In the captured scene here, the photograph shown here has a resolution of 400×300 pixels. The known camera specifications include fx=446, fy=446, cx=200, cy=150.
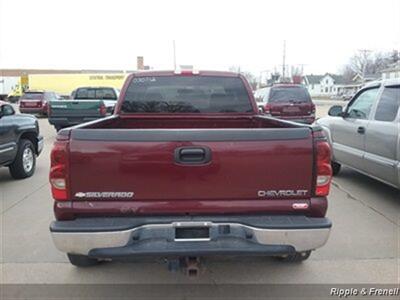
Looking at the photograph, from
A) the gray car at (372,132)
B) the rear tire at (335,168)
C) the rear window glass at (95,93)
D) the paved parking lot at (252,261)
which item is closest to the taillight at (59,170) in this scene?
the paved parking lot at (252,261)

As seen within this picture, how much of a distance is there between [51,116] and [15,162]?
716 centimetres

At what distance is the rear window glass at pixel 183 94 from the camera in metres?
5.20

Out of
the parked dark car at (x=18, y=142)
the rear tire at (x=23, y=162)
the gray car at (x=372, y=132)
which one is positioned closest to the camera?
the gray car at (x=372, y=132)

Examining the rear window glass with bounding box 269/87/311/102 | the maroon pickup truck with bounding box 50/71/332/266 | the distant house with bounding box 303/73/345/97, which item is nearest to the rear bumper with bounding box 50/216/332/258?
the maroon pickup truck with bounding box 50/71/332/266

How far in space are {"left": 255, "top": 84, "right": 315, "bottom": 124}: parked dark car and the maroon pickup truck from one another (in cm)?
Result: 1159

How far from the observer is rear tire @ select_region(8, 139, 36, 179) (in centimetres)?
820

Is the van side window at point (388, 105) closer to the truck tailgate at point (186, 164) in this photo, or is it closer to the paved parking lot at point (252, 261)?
the paved parking lot at point (252, 261)

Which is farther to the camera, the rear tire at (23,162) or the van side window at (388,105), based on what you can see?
the rear tire at (23,162)

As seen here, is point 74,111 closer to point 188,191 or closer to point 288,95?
point 288,95

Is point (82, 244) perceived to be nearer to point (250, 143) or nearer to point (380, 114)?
point (250, 143)

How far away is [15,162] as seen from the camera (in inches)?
322

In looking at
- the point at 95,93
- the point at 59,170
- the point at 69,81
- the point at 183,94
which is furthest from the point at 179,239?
the point at 69,81

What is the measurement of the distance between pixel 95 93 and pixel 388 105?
49.0 ft

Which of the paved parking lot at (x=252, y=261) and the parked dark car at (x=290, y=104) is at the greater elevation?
the parked dark car at (x=290, y=104)
